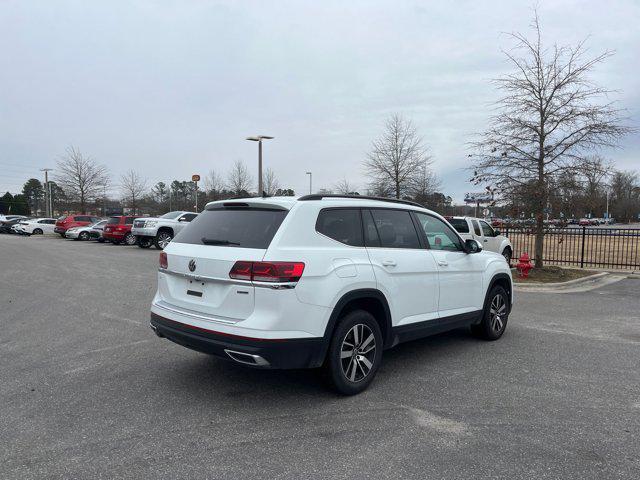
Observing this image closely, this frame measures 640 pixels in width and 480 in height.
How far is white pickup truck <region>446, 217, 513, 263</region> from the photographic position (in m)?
14.1

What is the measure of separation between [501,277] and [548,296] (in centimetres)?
484

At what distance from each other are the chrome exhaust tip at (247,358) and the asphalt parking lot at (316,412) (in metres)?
0.47

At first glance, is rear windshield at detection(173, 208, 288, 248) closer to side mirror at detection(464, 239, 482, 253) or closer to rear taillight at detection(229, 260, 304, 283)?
rear taillight at detection(229, 260, 304, 283)

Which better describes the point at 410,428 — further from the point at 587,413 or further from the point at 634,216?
the point at 634,216

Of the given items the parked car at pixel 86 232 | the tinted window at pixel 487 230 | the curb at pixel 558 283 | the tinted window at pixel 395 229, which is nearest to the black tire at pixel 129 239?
the parked car at pixel 86 232

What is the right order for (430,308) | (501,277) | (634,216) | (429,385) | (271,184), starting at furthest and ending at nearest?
(634,216) → (271,184) → (501,277) → (430,308) → (429,385)

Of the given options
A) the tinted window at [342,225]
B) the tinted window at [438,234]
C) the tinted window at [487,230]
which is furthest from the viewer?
the tinted window at [487,230]

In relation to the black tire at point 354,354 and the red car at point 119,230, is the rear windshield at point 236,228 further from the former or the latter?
the red car at point 119,230

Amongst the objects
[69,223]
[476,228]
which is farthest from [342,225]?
[69,223]

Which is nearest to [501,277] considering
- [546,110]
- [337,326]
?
[337,326]

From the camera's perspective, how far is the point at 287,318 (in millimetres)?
3742

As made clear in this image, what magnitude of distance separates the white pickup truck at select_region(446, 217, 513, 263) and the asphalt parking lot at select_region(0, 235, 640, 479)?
748 centimetres

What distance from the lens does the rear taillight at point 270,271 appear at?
3.74 m

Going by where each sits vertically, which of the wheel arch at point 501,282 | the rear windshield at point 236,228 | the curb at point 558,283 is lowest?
the curb at point 558,283
